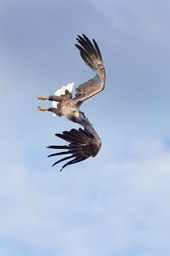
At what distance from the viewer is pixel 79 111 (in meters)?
30.0

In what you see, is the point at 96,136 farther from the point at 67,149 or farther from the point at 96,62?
the point at 96,62

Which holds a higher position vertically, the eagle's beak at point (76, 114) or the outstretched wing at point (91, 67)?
the outstretched wing at point (91, 67)

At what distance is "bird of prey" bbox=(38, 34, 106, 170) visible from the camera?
98.0ft

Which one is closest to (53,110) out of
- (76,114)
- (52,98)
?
(52,98)

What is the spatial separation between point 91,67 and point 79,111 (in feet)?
9.29

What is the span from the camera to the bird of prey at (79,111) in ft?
98.0

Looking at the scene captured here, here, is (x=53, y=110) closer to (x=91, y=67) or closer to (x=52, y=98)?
(x=52, y=98)

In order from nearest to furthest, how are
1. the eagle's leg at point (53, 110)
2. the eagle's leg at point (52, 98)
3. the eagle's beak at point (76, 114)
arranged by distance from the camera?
the eagle's beak at point (76, 114) → the eagle's leg at point (53, 110) → the eagle's leg at point (52, 98)

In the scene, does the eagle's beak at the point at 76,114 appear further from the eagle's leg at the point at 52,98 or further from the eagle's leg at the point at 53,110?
the eagle's leg at the point at 52,98

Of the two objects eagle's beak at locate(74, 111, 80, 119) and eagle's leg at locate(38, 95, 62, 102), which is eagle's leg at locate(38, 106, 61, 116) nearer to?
eagle's leg at locate(38, 95, 62, 102)

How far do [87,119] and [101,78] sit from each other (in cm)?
237

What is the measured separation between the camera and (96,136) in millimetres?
30234

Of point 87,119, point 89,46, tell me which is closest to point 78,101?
point 87,119

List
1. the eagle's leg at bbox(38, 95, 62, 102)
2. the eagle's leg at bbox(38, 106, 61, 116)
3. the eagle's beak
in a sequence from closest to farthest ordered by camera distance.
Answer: the eagle's beak < the eagle's leg at bbox(38, 106, 61, 116) < the eagle's leg at bbox(38, 95, 62, 102)
